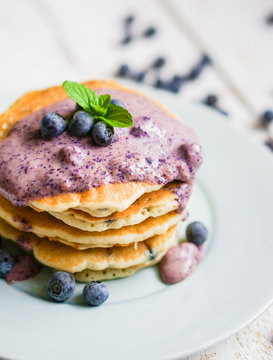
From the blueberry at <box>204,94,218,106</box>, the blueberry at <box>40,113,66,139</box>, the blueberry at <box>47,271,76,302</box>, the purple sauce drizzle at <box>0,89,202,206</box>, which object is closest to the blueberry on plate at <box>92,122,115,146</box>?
the purple sauce drizzle at <box>0,89,202,206</box>

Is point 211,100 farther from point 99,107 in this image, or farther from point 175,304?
point 175,304

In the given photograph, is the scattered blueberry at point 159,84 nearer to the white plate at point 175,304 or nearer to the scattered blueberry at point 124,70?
the scattered blueberry at point 124,70

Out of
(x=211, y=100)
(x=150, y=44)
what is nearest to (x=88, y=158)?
(x=211, y=100)

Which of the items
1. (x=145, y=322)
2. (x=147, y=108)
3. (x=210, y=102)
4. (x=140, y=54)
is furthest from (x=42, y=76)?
(x=145, y=322)

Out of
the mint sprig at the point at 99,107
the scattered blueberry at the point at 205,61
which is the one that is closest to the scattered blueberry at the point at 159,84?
the scattered blueberry at the point at 205,61

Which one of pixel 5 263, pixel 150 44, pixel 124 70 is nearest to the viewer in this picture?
pixel 5 263
